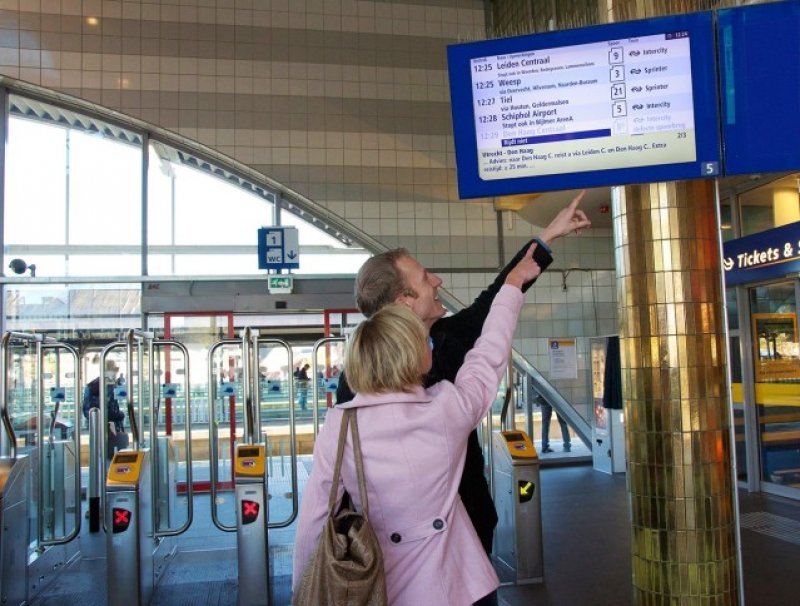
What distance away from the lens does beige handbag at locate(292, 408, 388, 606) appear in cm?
142

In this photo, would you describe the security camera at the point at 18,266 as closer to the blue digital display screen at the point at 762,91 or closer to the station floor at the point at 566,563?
the station floor at the point at 566,563

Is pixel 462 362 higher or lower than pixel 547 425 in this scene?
higher

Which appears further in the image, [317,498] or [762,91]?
[762,91]

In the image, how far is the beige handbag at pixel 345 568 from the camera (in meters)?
1.42

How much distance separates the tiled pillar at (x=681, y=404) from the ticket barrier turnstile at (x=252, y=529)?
2.80 meters

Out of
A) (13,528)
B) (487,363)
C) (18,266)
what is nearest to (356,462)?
(487,363)

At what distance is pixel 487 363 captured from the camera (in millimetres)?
1665

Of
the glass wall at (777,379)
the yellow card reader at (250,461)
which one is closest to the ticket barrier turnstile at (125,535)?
the yellow card reader at (250,461)

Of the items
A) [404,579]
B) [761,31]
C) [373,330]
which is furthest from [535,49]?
[404,579]

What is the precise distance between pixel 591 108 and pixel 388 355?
4.10 ft

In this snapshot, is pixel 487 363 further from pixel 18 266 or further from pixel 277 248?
pixel 18 266

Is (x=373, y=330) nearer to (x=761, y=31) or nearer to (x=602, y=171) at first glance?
(x=602, y=171)

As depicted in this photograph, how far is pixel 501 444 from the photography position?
17.5 feet

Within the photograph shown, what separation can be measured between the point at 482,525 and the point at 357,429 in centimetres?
51
